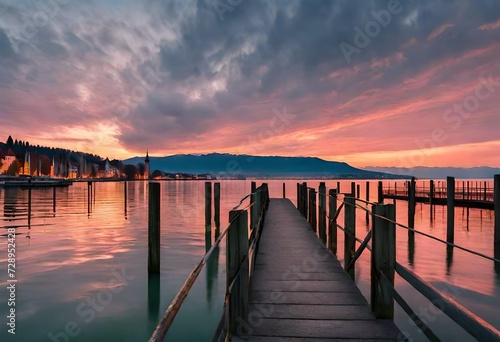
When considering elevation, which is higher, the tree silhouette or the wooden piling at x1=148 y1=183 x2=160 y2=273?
the tree silhouette

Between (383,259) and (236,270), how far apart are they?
2104 mm

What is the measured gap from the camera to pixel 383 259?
4770 mm

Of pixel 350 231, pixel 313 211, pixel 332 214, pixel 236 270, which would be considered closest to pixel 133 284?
pixel 332 214

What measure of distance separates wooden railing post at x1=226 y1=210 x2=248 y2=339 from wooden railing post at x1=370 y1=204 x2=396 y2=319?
6.02 feet

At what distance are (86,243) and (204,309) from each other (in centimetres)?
1045

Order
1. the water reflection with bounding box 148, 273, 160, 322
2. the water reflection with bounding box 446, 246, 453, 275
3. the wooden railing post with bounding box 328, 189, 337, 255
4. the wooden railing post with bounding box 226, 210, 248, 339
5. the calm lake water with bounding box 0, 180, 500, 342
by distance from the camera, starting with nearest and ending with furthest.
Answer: the wooden railing post with bounding box 226, 210, 248, 339
the calm lake water with bounding box 0, 180, 500, 342
the wooden railing post with bounding box 328, 189, 337, 255
the water reflection with bounding box 148, 273, 160, 322
the water reflection with bounding box 446, 246, 453, 275

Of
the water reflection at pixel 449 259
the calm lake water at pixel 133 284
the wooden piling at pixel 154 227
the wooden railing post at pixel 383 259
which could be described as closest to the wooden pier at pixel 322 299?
the wooden railing post at pixel 383 259

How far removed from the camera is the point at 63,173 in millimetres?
176625

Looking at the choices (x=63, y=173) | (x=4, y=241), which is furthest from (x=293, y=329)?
(x=63, y=173)

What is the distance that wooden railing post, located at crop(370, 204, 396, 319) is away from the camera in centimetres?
473

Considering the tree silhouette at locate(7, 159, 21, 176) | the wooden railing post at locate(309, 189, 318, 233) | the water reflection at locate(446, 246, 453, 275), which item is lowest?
the water reflection at locate(446, 246, 453, 275)

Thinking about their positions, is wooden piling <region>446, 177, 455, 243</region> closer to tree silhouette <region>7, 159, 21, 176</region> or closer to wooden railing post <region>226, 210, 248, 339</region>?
wooden railing post <region>226, 210, 248, 339</region>

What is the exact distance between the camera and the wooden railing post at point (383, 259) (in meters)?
4.73

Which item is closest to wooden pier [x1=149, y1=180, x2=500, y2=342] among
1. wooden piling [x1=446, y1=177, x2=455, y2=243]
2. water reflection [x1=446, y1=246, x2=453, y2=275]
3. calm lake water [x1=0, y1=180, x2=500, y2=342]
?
calm lake water [x1=0, y1=180, x2=500, y2=342]
